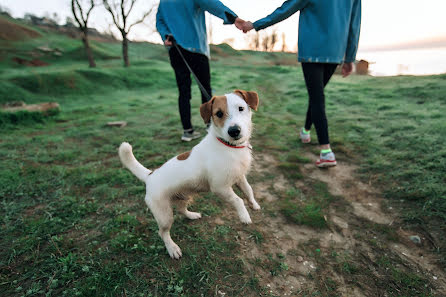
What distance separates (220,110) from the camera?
2111 millimetres

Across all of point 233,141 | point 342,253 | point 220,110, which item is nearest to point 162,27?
point 220,110

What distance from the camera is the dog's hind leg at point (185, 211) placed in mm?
2374

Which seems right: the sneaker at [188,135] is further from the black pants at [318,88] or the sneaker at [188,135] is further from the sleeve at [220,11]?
the black pants at [318,88]

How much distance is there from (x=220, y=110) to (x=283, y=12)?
6.13 ft

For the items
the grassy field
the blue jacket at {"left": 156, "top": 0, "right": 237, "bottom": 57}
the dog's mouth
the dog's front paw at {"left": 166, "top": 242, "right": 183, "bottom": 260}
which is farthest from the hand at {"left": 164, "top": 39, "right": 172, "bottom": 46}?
the dog's front paw at {"left": 166, "top": 242, "right": 183, "bottom": 260}

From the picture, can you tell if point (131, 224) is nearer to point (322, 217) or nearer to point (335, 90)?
point (322, 217)

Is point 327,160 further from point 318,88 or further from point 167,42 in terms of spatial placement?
point 167,42

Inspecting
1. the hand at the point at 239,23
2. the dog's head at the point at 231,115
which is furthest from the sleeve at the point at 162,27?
the dog's head at the point at 231,115

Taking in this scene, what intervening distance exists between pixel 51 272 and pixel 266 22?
3.52 meters

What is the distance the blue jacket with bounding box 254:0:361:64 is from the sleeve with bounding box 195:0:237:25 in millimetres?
375

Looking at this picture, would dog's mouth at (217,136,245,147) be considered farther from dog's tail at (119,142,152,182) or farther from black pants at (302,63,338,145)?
black pants at (302,63,338,145)

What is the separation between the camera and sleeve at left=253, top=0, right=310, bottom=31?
302 cm

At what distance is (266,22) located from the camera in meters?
3.10

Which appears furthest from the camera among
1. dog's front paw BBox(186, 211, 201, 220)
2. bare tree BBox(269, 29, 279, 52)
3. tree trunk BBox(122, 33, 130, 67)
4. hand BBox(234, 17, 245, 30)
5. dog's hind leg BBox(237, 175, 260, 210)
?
bare tree BBox(269, 29, 279, 52)
